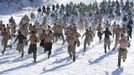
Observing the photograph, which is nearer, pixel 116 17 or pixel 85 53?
pixel 85 53

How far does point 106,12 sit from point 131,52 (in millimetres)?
47745

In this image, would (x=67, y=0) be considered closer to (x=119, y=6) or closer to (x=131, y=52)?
(x=119, y=6)

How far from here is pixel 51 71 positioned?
20828 millimetres

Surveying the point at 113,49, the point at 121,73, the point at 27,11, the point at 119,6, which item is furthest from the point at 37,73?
the point at 27,11

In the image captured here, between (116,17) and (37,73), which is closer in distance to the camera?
(37,73)

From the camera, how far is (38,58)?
24.8 meters

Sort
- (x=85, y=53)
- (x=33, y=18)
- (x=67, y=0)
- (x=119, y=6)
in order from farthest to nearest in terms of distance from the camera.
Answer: (x=67, y=0) < (x=119, y=6) < (x=33, y=18) < (x=85, y=53)

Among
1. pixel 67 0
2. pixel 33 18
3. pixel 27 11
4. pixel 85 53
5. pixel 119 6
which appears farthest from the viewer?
pixel 67 0

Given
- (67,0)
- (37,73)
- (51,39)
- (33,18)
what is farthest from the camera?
(67,0)

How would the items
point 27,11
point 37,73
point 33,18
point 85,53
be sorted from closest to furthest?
point 37,73, point 85,53, point 33,18, point 27,11

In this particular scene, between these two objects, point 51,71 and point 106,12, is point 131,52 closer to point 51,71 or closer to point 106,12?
point 51,71

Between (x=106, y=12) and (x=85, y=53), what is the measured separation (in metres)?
48.9

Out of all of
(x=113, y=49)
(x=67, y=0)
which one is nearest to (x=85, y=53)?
(x=113, y=49)

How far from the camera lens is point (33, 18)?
72.5 m
